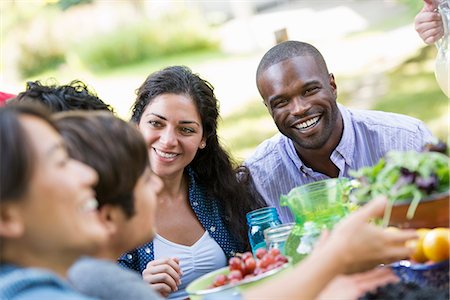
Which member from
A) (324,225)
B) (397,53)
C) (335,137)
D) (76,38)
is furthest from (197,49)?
(324,225)

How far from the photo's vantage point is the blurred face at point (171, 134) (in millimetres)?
2938

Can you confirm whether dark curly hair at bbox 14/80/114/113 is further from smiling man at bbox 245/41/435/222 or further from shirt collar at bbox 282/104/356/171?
shirt collar at bbox 282/104/356/171

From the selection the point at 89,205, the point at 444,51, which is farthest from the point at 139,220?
the point at 444,51

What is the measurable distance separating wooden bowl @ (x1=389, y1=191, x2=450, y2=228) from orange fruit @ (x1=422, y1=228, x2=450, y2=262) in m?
0.05

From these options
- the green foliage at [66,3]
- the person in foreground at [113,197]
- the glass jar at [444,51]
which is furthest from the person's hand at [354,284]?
the green foliage at [66,3]

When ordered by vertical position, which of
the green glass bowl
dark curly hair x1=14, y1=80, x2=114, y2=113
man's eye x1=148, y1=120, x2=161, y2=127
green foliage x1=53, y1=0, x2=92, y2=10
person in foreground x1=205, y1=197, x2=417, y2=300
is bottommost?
the green glass bowl

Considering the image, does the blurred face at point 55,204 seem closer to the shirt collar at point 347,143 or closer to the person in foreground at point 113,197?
the person in foreground at point 113,197

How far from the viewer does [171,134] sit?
2932 mm

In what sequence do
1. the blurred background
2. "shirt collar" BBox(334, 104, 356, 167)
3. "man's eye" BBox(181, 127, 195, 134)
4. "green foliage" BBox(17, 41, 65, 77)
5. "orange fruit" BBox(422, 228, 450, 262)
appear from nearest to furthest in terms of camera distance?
"orange fruit" BBox(422, 228, 450, 262) → "man's eye" BBox(181, 127, 195, 134) → "shirt collar" BBox(334, 104, 356, 167) → the blurred background → "green foliage" BBox(17, 41, 65, 77)

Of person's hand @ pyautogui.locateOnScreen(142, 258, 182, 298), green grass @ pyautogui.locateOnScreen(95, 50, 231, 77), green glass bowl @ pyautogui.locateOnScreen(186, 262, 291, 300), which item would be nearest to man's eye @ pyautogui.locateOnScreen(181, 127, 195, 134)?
person's hand @ pyautogui.locateOnScreen(142, 258, 182, 298)

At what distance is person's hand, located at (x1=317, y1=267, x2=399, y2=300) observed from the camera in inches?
69.6

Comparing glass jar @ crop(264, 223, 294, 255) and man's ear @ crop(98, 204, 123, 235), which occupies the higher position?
man's ear @ crop(98, 204, 123, 235)

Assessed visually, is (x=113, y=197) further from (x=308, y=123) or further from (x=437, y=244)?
(x=308, y=123)

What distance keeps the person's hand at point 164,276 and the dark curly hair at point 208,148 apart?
0.47 metres
